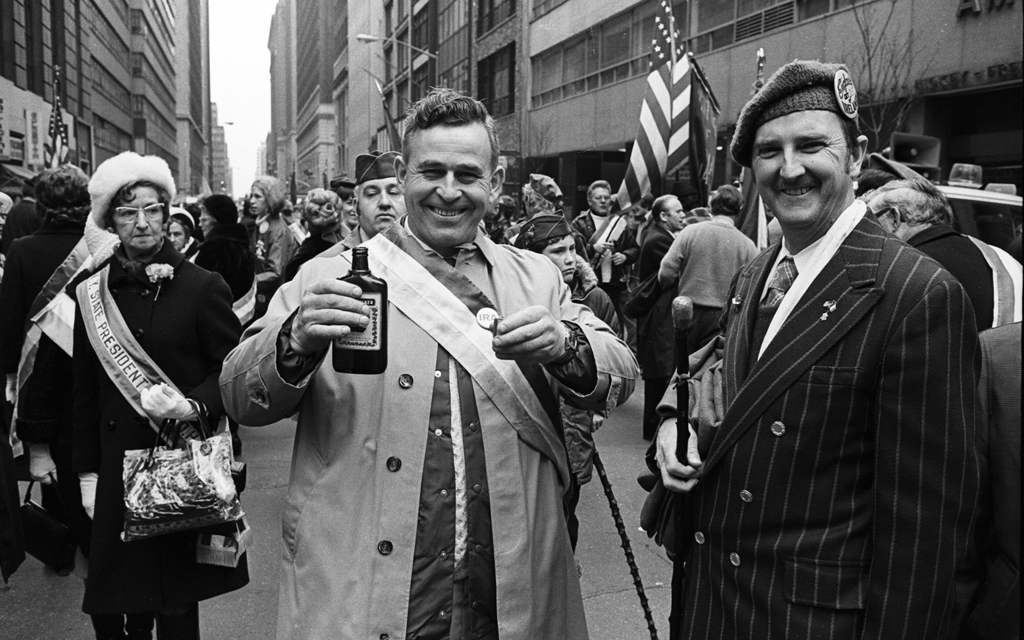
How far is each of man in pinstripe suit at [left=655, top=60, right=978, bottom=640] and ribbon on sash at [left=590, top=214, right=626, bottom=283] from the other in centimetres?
786

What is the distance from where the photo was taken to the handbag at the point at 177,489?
3.07 meters

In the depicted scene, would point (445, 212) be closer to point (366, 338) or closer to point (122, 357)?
point (366, 338)

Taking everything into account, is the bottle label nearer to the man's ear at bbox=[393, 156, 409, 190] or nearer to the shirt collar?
the shirt collar

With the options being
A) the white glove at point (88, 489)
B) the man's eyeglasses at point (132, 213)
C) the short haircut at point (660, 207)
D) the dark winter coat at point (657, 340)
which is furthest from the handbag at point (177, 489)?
the short haircut at point (660, 207)

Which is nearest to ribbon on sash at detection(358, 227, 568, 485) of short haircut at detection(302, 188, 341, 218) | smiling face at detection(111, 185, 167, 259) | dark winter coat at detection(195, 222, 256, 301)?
smiling face at detection(111, 185, 167, 259)

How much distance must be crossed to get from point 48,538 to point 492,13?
37801mm

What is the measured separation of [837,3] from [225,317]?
51.6 feet

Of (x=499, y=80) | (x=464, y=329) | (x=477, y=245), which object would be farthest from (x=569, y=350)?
(x=499, y=80)

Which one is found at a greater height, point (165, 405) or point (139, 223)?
point (139, 223)

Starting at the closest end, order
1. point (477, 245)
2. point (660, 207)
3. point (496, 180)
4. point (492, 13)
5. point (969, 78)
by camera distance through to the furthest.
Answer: point (477, 245)
point (496, 180)
point (660, 207)
point (969, 78)
point (492, 13)

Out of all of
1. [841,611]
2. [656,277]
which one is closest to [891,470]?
[841,611]

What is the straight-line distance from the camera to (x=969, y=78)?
1362cm

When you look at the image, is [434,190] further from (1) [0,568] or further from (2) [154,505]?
(1) [0,568]

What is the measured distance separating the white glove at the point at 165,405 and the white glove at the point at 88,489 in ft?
1.53
